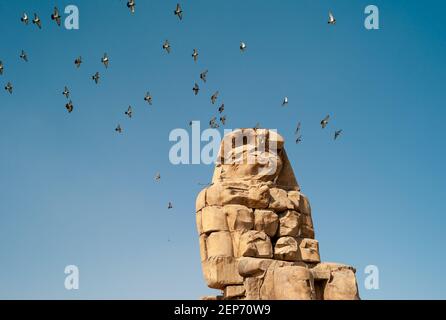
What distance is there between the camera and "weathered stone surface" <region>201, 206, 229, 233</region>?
2186cm

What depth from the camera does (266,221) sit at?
22406 mm

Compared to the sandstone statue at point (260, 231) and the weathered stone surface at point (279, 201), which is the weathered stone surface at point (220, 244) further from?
the weathered stone surface at point (279, 201)

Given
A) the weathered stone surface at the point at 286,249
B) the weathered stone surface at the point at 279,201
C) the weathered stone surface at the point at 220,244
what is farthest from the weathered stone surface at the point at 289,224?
the weathered stone surface at the point at 220,244

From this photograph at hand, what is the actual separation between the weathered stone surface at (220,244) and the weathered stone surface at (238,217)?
0.35 meters

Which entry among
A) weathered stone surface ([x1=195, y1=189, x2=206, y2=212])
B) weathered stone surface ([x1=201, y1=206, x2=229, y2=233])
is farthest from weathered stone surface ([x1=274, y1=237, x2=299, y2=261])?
weathered stone surface ([x1=195, y1=189, x2=206, y2=212])

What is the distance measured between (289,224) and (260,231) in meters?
1.21

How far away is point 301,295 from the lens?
752 inches

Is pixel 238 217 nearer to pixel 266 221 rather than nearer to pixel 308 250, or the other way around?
pixel 266 221

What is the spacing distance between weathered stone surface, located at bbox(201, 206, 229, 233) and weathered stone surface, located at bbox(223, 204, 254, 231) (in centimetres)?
16

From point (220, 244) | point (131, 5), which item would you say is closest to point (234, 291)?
point (220, 244)

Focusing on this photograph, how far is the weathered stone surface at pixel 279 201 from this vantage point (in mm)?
22812
